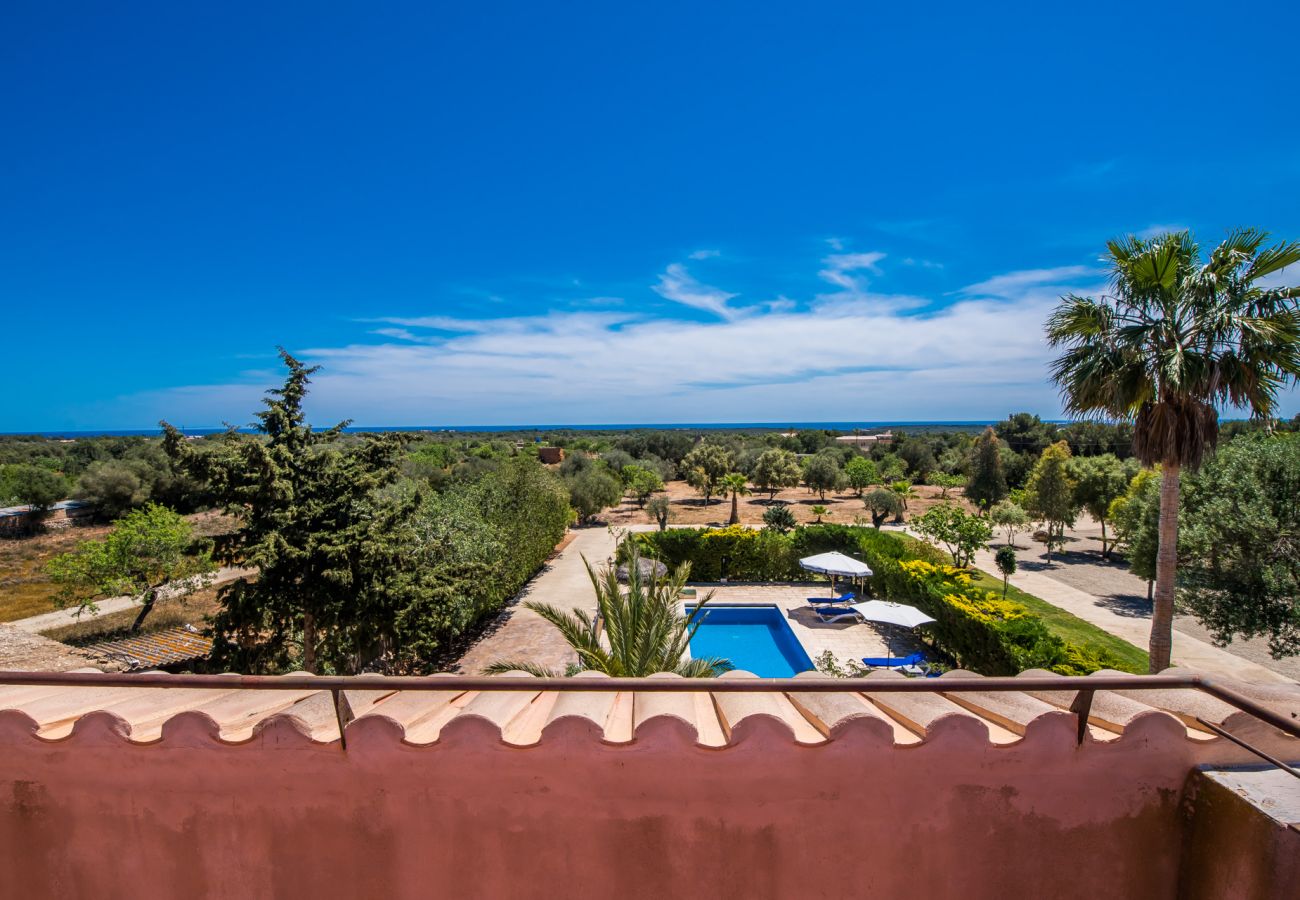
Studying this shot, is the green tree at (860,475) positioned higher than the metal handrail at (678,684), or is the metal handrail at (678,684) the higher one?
the metal handrail at (678,684)

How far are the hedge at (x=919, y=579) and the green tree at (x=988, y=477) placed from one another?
883 inches

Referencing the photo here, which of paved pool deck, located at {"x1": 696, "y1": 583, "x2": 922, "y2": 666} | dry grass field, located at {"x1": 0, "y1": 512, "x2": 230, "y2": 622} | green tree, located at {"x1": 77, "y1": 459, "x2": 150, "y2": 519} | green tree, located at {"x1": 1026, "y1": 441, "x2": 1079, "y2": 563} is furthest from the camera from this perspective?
green tree, located at {"x1": 77, "y1": 459, "x2": 150, "y2": 519}

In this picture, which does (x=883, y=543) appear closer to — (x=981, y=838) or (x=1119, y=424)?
(x=1119, y=424)

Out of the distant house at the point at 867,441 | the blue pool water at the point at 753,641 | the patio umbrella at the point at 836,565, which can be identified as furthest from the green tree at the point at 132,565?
the distant house at the point at 867,441

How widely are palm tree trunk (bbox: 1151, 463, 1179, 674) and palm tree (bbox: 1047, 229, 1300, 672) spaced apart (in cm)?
2

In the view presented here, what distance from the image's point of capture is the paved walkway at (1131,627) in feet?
43.2

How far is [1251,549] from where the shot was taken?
32.1 ft

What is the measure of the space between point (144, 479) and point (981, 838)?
191 feet

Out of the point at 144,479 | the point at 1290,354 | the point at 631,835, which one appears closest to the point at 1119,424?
the point at 1290,354

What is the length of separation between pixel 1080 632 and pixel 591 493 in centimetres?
2735

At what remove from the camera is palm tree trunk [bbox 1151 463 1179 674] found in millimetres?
8625

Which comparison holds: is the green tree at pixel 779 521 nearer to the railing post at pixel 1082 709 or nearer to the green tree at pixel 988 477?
the green tree at pixel 988 477

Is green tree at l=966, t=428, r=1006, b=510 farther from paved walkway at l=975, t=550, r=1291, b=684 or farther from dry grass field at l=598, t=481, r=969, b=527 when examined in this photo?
paved walkway at l=975, t=550, r=1291, b=684

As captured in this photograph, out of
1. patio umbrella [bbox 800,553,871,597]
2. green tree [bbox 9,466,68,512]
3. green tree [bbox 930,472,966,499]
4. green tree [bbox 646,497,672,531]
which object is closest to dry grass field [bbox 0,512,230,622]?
green tree [bbox 9,466,68,512]
